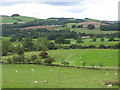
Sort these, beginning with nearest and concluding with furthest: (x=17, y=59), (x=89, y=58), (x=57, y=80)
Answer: (x=57, y=80)
(x=17, y=59)
(x=89, y=58)

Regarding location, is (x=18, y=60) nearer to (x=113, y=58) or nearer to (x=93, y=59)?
(x=93, y=59)

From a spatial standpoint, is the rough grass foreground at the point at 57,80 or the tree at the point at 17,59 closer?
the rough grass foreground at the point at 57,80

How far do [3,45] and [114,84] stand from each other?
69.7 meters

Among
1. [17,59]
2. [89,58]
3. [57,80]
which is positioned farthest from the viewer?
[89,58]

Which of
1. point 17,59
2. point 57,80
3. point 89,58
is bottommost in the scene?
point 89,58

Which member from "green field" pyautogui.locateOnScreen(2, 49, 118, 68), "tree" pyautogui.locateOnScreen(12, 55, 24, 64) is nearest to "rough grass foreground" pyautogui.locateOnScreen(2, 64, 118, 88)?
"green field" pyautogui.locateOnScreen(2, 49, 118, 68)

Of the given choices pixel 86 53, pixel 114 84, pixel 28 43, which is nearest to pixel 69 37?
pixel 28 43

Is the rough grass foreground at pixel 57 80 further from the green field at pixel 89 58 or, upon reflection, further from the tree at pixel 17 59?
the tree at pixel 17 59

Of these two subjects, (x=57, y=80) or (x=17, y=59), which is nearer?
(x=57, y=80)

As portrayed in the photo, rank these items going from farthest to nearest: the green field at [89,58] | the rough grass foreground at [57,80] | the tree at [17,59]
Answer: the tree at [17,59] < the green field at [89,58] < the rough grass foreground at [57,80]

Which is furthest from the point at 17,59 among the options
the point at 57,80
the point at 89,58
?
the point at 57,80

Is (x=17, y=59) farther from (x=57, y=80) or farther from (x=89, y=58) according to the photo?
(x=57, y=80)

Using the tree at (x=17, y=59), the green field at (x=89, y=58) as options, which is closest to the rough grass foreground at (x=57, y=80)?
the green field at (x=89, y=58)

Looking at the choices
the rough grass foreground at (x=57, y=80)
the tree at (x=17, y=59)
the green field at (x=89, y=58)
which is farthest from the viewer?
the tree at (x=17, y=59)
